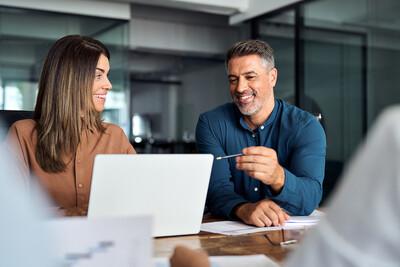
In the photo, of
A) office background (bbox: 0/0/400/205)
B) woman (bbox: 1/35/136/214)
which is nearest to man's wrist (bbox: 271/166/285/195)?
woman (bbox: 1/35/136/214)

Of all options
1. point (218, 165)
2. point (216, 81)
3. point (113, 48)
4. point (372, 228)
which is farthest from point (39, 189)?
point (216, 81)

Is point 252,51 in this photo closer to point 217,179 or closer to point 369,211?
point 217,179

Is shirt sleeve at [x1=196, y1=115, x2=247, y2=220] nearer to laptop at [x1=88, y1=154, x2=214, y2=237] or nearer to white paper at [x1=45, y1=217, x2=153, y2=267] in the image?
Result: laptop at [x1=88, y1=154, x2=214, y2=237]

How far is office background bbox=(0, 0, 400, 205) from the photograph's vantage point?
161 inches

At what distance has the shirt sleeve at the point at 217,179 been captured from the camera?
5.41 ft

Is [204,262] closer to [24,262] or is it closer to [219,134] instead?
[24,262]

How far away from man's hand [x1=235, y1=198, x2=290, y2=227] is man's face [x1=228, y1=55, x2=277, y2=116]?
700mm

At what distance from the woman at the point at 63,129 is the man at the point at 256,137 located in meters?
0.58

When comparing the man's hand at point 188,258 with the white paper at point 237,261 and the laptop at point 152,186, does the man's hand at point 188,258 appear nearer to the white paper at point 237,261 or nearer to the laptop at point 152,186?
the white paper at point 237,261

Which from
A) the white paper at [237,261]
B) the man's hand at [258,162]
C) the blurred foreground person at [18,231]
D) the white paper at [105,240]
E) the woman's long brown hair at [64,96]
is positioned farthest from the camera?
the woman's long brown hair at [64,96]

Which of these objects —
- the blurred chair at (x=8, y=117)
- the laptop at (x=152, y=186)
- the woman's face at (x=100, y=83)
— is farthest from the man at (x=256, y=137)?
the blurred chair at (x=8, y=117)

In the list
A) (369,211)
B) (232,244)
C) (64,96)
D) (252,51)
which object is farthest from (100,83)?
(369,211)

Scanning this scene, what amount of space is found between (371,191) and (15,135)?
1.57m

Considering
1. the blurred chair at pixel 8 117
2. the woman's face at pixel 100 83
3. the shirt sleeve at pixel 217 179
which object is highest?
the woman's face at pixel 100 83
